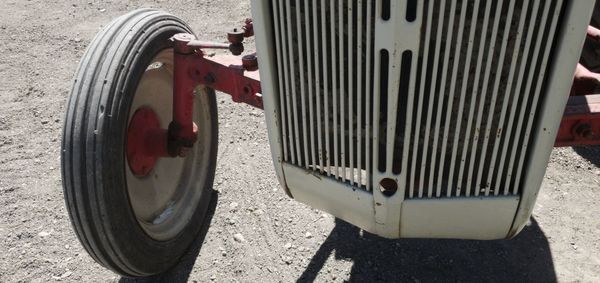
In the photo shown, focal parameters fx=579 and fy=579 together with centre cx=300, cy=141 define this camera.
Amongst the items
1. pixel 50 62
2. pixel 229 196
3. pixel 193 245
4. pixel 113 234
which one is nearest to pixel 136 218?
pixel 113 234

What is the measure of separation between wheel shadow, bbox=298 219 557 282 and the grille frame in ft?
2.37

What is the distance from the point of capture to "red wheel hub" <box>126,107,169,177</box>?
8.25ft

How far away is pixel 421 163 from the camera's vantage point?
179 cm

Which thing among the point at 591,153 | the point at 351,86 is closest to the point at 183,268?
the point at 351,86

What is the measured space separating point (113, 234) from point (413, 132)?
1231 mm

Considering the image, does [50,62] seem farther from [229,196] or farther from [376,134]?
[376,134]

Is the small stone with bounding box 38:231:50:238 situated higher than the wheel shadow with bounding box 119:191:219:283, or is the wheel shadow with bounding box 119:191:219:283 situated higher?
the small stone with bounding box 38:231:50:238

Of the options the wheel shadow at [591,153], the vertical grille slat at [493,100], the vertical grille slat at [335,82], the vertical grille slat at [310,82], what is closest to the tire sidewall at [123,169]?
the vertical grille slat at [310,82]

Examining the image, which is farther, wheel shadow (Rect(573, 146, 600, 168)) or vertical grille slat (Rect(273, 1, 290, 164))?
wheel shadow (Rect(573, 146, 600, 168))

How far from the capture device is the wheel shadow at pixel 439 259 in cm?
262

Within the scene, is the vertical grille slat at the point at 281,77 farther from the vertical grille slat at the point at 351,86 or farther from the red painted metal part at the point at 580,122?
the red painted metal part at the point at 580,122

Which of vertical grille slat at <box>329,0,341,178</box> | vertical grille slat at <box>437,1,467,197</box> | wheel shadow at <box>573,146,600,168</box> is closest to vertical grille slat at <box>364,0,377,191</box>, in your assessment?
vertical grille slat at <box>329,0,341,178</box>

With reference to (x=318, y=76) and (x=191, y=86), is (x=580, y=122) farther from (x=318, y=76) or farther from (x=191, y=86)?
(x=191, y=86)

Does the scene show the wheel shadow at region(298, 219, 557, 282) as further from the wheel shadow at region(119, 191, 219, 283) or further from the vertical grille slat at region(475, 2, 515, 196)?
the vertical grille slat at region(475, 2, 515, 196)
